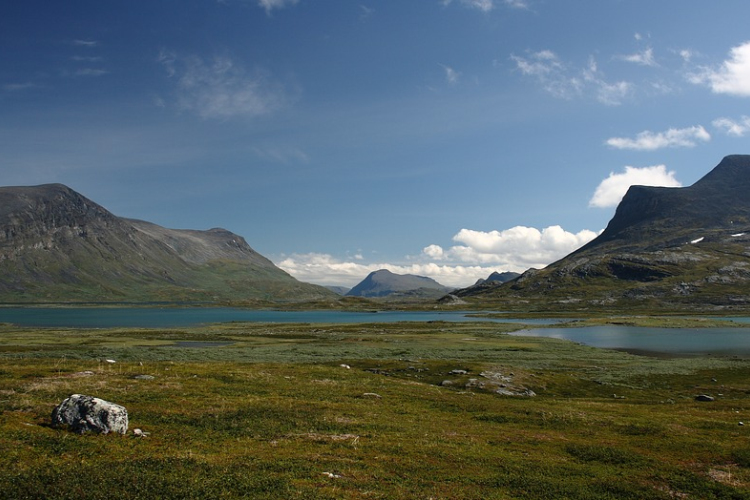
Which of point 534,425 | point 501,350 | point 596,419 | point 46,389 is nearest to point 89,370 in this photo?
point 46,389

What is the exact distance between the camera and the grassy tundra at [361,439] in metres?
20.1

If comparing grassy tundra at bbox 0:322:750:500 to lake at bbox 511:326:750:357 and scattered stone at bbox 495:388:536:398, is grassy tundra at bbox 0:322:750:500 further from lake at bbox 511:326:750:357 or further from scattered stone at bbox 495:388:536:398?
lake at bbox 511:326:750:357

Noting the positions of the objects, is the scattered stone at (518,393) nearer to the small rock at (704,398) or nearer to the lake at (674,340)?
the small rock at (704,398)

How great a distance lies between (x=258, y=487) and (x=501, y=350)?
94240 mm

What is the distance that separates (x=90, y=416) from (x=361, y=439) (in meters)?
16.5

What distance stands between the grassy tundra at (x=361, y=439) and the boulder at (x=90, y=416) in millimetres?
814

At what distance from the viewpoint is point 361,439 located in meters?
29.3

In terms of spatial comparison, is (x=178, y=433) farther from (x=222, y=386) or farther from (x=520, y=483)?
(x=520, y=483)

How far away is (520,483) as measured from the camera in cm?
2291

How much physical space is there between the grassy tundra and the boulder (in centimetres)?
81

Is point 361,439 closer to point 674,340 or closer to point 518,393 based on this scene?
point 518,393

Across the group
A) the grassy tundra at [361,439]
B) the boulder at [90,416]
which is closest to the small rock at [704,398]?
the grassy tundra at [361,439]

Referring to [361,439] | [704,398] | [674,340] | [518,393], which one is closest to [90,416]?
[361,439]

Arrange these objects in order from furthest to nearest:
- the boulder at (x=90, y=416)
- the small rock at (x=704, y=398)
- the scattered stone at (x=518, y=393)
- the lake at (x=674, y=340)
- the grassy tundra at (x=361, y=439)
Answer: the lake at (x=674, y=340), the small rock at (x=704, y=398), the scattered stone at (x=518, y=393), the boulder at (x=90, y=416), the grassy tundra at (x=361, y=439)
